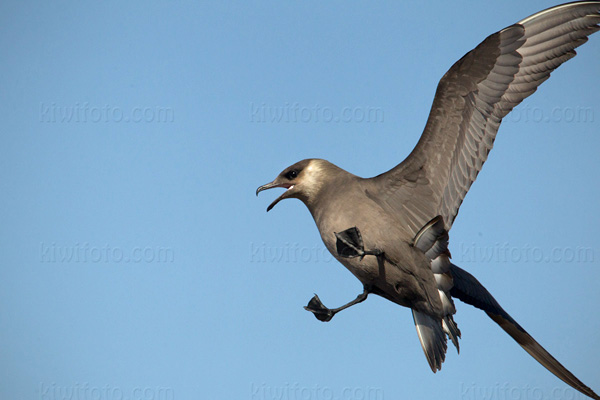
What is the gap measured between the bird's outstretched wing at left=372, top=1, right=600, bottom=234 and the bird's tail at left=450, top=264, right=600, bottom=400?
2.02 ft

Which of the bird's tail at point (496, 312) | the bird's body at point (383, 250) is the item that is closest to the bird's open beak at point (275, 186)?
the bird's body at point (383, 250)

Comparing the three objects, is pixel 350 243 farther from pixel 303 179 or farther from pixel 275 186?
pixel 275 186

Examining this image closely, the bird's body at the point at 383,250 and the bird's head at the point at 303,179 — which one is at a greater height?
the bird's head at the point at 303,179

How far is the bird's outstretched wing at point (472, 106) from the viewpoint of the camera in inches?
199

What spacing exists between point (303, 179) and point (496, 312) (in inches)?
78.0

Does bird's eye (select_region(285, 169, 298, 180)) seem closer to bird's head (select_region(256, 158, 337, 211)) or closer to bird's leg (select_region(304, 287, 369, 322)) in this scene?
bird's head (select_region(256, 158, 337, 211))

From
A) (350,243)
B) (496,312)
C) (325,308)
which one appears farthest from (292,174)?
(496,312)

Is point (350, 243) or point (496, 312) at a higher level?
point (350, 243)

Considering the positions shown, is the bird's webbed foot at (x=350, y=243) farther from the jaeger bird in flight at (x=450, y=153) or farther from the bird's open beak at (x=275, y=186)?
the bird's open beak at (x=275, y=186)

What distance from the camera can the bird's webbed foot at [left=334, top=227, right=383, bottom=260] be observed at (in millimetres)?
4656

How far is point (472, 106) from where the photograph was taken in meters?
5.10

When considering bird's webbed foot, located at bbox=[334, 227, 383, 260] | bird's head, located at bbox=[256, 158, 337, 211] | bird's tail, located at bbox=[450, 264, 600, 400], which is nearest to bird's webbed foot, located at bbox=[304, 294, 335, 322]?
bird's webbed foot, located at bbox=[334, 227, 383, 260]

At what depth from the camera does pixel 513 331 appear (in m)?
5.45

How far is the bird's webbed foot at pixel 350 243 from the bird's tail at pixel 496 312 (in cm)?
105
